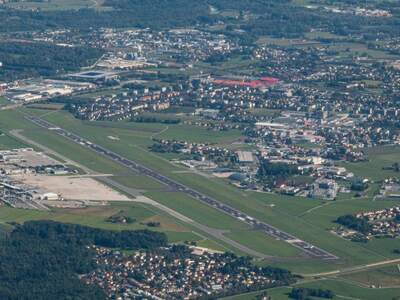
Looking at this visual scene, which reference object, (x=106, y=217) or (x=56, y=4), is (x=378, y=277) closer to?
(x=106, y=217)

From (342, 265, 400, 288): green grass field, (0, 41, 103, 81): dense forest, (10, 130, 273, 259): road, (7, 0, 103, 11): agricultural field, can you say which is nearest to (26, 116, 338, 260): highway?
(10, 130, 273, 259): road

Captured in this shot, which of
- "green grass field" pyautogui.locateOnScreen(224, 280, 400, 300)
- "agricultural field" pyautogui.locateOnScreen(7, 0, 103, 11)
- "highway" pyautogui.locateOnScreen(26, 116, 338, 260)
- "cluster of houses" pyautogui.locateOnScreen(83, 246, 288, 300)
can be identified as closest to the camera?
"cluster of houses" pyautogui.locateOnScreen(83, 246, 288, 300)

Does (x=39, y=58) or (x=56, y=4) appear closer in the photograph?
(x=39, y=58)

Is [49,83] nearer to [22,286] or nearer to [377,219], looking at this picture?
[377,219]

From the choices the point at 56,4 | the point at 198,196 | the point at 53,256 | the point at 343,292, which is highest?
the point at 53,256

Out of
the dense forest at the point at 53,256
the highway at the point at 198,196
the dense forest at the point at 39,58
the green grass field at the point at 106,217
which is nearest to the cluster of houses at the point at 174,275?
the dense forest at the point at 53,256

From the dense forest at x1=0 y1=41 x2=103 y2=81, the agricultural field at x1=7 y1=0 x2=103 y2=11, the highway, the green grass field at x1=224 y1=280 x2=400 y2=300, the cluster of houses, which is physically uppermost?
the cluster of houses

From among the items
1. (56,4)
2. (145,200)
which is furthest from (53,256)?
(56,4)

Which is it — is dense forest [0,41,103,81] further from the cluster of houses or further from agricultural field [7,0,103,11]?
the cluster of houses
